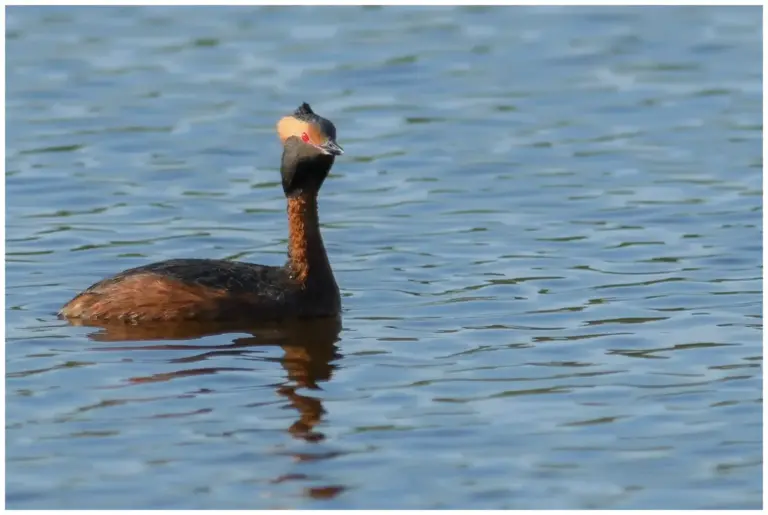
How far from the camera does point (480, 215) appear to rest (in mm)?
16969

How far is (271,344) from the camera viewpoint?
13125 millimetres

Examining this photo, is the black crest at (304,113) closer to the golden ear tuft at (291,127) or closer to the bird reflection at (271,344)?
the golden ear tuft at (291,127)

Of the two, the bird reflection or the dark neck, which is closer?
the bird reflection

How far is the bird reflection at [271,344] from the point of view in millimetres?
12039

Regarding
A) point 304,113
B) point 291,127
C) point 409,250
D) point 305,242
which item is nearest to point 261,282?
point 305,242

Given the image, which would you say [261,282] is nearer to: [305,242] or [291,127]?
[305,242]

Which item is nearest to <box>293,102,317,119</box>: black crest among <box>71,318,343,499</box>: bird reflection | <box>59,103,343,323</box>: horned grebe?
<box>59,103,343,323</box>: horned grebe

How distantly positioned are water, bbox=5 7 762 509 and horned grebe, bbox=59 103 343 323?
0.32m

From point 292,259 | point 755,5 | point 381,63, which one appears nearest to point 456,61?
point 381,63

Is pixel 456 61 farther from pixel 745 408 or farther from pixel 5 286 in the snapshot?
pixel 745 408

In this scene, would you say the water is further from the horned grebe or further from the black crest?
the black crest

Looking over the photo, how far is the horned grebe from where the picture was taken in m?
13.6

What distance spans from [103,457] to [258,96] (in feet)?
37.7

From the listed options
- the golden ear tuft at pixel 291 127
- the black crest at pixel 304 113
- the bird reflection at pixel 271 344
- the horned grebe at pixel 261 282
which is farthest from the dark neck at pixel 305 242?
the black crest at pixel 304 113
